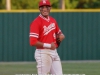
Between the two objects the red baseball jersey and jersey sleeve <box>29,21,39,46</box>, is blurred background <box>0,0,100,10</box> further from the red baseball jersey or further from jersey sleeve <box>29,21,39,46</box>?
jersey sleeve <box>29,21,39,46</box>

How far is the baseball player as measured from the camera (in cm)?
904

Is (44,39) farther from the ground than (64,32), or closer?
farther from the ground

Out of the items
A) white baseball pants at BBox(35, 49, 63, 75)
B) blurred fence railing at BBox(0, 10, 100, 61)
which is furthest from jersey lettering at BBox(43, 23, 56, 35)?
blurred fence railing at BBox(0, 10, 100, 61)

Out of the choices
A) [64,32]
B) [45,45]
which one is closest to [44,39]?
[45,45]

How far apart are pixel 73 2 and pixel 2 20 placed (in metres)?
14.9

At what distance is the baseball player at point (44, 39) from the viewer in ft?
29.7

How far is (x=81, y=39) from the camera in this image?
20703mm

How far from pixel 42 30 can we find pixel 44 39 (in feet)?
0.57

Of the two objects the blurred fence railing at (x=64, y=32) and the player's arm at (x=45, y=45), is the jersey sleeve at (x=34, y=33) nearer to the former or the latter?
the player's arm at (x=45, y=45)

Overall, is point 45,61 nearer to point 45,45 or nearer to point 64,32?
point 45,45

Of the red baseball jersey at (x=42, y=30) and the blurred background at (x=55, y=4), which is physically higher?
the red baseball jersey at (x=42, y=30)

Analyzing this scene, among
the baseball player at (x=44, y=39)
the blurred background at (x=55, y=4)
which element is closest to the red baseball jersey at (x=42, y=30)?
the baseball player at (x=44, y=39)

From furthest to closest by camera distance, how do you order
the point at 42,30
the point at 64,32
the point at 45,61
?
the point at 64,32 → the point at 45,61 → the point at 42,30

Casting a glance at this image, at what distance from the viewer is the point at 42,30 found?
29.9 feet
